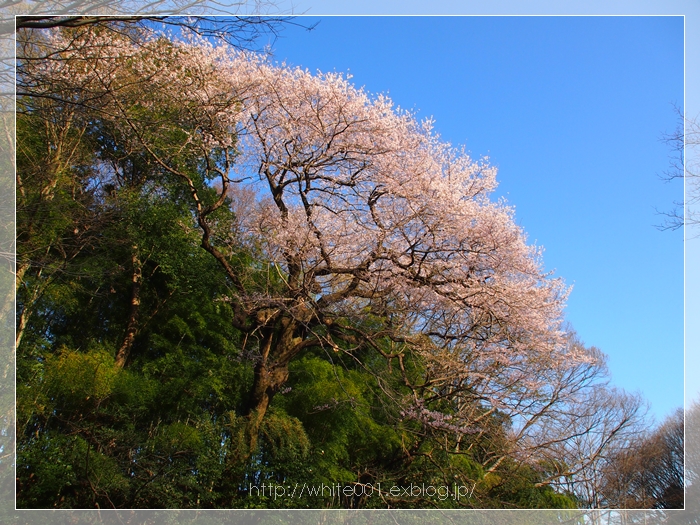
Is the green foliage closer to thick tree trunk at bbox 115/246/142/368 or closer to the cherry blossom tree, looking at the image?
thick tree trunk at bbox 115/246/142/368

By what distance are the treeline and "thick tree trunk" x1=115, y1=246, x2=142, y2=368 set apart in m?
0.04

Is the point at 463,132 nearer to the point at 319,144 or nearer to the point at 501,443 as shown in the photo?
the point at 319,144

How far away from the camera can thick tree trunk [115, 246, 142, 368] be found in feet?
26.5

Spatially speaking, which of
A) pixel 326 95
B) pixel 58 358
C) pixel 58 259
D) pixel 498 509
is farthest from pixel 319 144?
pixel 498 509

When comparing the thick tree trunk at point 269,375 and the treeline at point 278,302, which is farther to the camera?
the thick tree trunk at point 269,375

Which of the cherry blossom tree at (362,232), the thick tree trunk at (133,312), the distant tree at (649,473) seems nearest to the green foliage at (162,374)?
the thick tree trunk at (133,312)

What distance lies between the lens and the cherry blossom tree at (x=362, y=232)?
5906mm

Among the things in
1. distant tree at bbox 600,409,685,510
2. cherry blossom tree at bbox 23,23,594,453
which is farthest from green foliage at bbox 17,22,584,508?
distant tree at bbox 600,409,685,510

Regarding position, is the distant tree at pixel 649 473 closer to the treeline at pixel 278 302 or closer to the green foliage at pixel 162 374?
the treeline at pixel 278 302

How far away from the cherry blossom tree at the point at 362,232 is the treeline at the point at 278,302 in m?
0.03

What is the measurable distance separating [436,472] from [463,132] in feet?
13.5

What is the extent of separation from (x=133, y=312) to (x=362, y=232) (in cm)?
393

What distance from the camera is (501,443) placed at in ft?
25.3

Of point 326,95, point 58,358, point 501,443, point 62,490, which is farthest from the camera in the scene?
point 501,443
